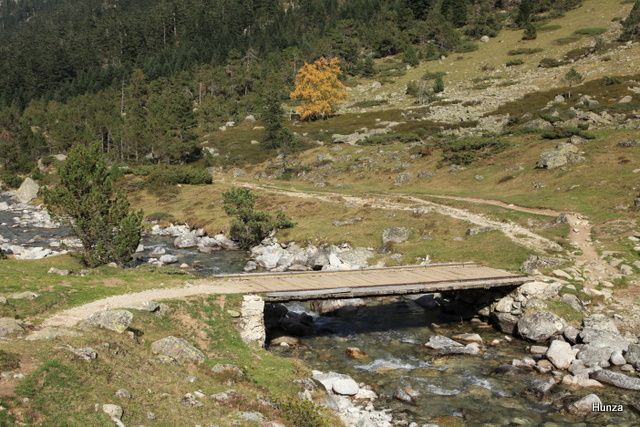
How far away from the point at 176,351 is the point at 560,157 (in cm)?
5203

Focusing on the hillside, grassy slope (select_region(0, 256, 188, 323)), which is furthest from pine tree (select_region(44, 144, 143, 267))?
grassy slope (select_region(0, 256, 188, 323))

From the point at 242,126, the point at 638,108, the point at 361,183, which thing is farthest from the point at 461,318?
the point at 242,126

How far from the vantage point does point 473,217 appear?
49312mm

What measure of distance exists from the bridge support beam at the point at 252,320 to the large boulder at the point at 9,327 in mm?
9707

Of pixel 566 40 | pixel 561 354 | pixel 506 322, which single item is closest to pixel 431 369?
pixel 561 354

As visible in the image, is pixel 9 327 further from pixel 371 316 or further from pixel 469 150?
pixel 469 150

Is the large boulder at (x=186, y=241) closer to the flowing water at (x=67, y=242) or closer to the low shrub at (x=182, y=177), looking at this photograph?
the flowing water at (x=67, y=242)

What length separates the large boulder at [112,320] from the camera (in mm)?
21234

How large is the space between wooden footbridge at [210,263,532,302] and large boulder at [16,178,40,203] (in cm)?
7680

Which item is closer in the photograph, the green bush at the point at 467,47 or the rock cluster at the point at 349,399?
the rock cluster at the point at 349,399

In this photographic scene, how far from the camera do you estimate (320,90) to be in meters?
126

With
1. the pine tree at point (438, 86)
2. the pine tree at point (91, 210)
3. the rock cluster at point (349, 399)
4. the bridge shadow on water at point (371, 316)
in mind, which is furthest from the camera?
the pine tree at point (438, 86)

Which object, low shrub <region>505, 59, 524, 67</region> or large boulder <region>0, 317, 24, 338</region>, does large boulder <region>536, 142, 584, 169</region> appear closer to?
large boulder <region>0, 317, 24, 338</region>

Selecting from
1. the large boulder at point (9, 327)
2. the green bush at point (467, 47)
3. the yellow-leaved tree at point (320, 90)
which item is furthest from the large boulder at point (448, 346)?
the green bush at point (467, 47)
